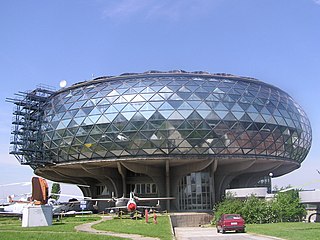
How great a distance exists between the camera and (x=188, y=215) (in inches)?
1708

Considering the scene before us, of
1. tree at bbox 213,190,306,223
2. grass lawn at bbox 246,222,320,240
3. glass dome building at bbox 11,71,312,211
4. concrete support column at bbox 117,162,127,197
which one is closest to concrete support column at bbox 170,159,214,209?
glass dome building at bbox 11,71,312,211

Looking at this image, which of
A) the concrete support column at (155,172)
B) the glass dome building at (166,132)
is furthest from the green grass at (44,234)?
the concrete support column at (155,172)

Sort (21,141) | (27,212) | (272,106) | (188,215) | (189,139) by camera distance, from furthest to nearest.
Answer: (21,141) < (272,106) < (189,139) < (188,215) < (27,212)

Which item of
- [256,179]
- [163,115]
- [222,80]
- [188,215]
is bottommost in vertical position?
[188,215]

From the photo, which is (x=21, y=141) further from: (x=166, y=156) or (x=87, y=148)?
(x=166, y=156)

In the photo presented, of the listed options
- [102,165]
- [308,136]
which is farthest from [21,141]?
[308,136]

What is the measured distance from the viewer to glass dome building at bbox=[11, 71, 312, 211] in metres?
46.6

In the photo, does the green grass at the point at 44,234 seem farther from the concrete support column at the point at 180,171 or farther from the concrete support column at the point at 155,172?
the concrete support column at the point at 180,171

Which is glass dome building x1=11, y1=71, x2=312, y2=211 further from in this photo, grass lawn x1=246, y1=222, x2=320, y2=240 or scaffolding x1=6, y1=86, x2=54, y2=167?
grass lawn x1=246, y1=222, x2=320, y2=240

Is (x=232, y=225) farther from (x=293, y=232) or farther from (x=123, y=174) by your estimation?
Result: (x=123, y=174)

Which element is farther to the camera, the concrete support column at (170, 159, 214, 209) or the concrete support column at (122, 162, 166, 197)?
the concrete support column at (122, 162, 166, 197)

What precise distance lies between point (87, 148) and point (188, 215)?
46.7ft

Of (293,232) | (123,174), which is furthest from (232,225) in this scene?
(123,174)

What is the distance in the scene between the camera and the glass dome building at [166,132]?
153 feet
